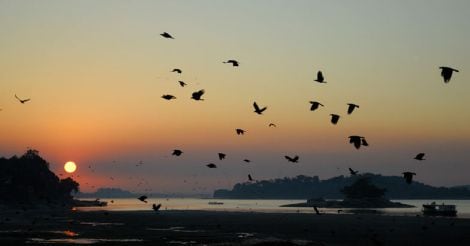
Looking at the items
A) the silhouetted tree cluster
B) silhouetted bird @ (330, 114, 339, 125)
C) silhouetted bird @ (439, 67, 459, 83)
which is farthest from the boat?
silhouetted bird @ (439, 67, 459, 83)

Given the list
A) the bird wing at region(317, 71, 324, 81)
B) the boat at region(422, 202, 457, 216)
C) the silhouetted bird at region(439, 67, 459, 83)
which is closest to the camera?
the silhouetted bird at region(439, 67, 459, 83)

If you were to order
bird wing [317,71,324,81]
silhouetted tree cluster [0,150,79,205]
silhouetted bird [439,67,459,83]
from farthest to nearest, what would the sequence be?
silhouetted tree cluster [0,150,79,205] → bird wing [317,71,324,81] → silhouetted bird [439,67,459,83]

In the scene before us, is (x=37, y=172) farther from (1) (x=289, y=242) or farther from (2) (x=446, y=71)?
(2) (x=446, y=71)

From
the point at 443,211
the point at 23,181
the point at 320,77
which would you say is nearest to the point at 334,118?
the point at 320,77

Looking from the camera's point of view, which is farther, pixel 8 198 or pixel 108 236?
pixel 8 198

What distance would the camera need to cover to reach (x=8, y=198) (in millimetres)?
171250

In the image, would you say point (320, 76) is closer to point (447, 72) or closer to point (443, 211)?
point (447, 72)

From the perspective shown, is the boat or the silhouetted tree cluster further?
the silhouetted tree cluster

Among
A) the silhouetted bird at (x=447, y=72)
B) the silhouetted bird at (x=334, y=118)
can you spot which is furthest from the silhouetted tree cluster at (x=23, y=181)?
the silhouetted bird at (x=447, y=72)

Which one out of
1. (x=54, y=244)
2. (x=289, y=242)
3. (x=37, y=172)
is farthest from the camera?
(x=37, y=172)

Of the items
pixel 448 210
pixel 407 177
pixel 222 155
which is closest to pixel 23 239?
pixel 222 155

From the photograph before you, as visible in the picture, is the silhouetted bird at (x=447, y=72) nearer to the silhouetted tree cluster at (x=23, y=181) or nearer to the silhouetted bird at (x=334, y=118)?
the silhouetted bird at (x=334, y=118)

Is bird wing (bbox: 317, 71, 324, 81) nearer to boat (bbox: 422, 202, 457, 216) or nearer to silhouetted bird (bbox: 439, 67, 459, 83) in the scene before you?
silhouetted bird (bbox: 439, 67, 459, 83)

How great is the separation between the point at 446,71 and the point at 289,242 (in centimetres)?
2429
